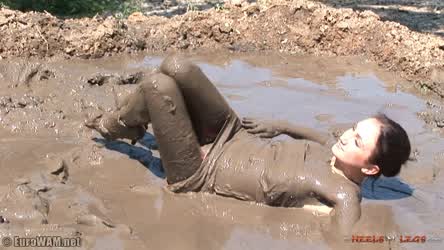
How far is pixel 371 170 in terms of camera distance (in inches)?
145

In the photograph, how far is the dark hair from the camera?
3570mm

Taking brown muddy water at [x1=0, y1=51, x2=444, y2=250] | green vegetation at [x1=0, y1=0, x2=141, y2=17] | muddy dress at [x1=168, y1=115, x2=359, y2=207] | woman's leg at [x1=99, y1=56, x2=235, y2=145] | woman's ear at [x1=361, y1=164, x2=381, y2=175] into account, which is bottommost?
green vegetation at [x1=0, y1=0, x2=141, y2=17]

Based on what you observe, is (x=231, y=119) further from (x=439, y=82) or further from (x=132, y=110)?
(x=439, y=82)

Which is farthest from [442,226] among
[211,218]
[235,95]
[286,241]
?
[235,95]

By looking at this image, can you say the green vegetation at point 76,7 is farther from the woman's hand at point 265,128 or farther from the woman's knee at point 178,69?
the woman's knee at point 178,69

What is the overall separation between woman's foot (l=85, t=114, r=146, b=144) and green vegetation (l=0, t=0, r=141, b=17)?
475 centimetres

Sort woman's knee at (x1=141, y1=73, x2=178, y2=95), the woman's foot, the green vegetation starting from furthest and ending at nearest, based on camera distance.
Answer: the green vegetation → the woman's foot → woman's knee at (x1=141, y1=73, x2=178, y2=95)

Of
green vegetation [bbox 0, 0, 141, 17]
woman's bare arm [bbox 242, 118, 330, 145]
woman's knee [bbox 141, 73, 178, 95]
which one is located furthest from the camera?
green vegetation [bbox 0, 0, 141, 17]

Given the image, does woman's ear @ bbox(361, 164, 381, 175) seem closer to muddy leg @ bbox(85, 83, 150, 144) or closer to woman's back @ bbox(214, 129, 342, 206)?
woman's back @ bbox(214, 129, 342, 206)

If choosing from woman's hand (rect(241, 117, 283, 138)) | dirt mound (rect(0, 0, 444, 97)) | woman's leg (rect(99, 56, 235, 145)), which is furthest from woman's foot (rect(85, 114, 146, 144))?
dirt mound (rect(0, 0, 444, 97))

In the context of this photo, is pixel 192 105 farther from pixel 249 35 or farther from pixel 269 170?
pixel 249 35

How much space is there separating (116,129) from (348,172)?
1.44m

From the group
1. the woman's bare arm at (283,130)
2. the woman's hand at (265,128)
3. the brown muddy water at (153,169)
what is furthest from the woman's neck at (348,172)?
the woman's hand at (265,128)

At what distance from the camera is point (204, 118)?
3934 millimetres
